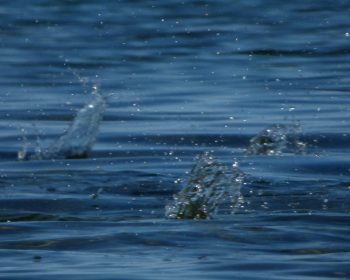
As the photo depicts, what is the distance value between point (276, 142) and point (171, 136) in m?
0.98

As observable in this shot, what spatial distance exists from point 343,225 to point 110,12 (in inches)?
771

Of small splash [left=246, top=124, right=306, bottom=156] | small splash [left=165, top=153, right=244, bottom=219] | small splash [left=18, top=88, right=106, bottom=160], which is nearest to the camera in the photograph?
small splash [left=165, top=153, right=244, bottom=219]

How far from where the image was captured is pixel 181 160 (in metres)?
10.6

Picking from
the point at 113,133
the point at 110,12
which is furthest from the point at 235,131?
the point at 110,12

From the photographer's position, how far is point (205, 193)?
8172 mm

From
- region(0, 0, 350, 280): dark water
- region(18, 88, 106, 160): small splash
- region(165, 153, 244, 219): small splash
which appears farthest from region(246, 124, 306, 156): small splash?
region(165, 153, 244, 219): small splash

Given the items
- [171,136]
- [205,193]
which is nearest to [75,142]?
[171,136]

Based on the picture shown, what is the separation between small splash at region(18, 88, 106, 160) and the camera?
10.8m

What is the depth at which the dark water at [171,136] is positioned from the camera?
6.80 m

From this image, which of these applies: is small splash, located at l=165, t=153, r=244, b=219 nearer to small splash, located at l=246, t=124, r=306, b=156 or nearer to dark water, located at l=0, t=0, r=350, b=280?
dark water, located at l=0, t=0, r=350, b=280

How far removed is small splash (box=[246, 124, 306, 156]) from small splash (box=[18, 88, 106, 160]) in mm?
953

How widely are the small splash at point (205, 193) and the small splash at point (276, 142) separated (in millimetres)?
1865

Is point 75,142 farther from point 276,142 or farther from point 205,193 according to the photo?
point 205,193

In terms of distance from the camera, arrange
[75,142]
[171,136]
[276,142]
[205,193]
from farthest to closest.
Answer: [171,136]
[276,142]
[75,142]
[205,193]
